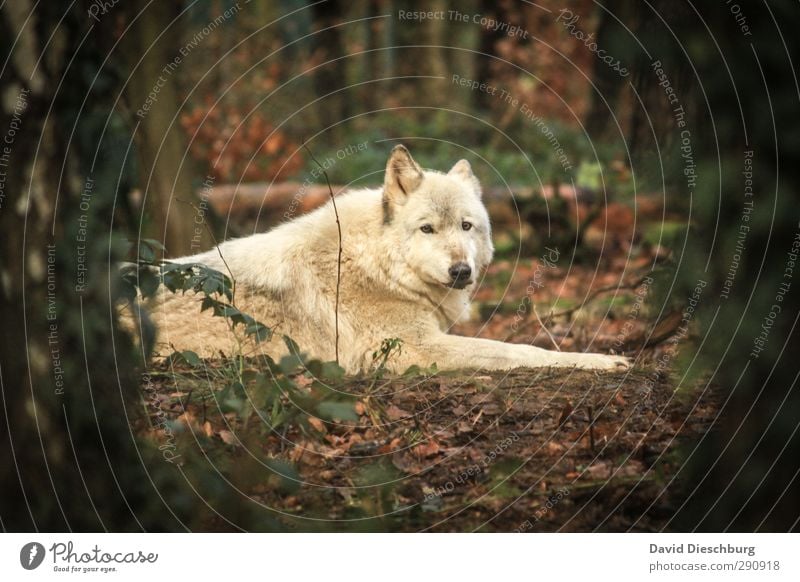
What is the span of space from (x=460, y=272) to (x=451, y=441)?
210 cm

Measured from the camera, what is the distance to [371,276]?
8117 mm

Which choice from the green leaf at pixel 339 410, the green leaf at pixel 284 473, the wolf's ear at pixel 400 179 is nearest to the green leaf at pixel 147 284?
the green leaf at pixel 284 473

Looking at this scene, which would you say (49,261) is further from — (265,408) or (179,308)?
(179,308)

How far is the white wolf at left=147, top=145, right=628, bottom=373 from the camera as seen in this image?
7793mm

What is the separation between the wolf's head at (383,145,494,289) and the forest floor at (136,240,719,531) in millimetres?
1169

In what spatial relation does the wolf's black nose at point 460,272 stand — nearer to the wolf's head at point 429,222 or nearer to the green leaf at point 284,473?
the wolf's head at point 429,222

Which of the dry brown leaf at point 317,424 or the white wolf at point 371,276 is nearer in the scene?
the dry brown leaf at point 317,424

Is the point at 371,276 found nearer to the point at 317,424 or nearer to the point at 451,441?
the point at 317,424

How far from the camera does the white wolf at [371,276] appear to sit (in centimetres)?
779

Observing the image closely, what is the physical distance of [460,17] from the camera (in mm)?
26797

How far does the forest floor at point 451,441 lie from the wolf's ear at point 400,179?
5.87 ft

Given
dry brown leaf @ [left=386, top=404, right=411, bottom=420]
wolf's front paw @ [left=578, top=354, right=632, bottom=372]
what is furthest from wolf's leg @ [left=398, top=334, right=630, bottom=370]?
dry brown leaf @ [left=386, top=404, right=411, bottom=420]

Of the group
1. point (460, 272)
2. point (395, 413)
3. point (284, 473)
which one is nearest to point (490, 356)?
point (460, 272)

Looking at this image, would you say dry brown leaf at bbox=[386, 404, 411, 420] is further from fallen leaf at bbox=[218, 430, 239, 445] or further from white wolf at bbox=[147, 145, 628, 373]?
white wolf at bbox=[147, 145, 628, 373]
